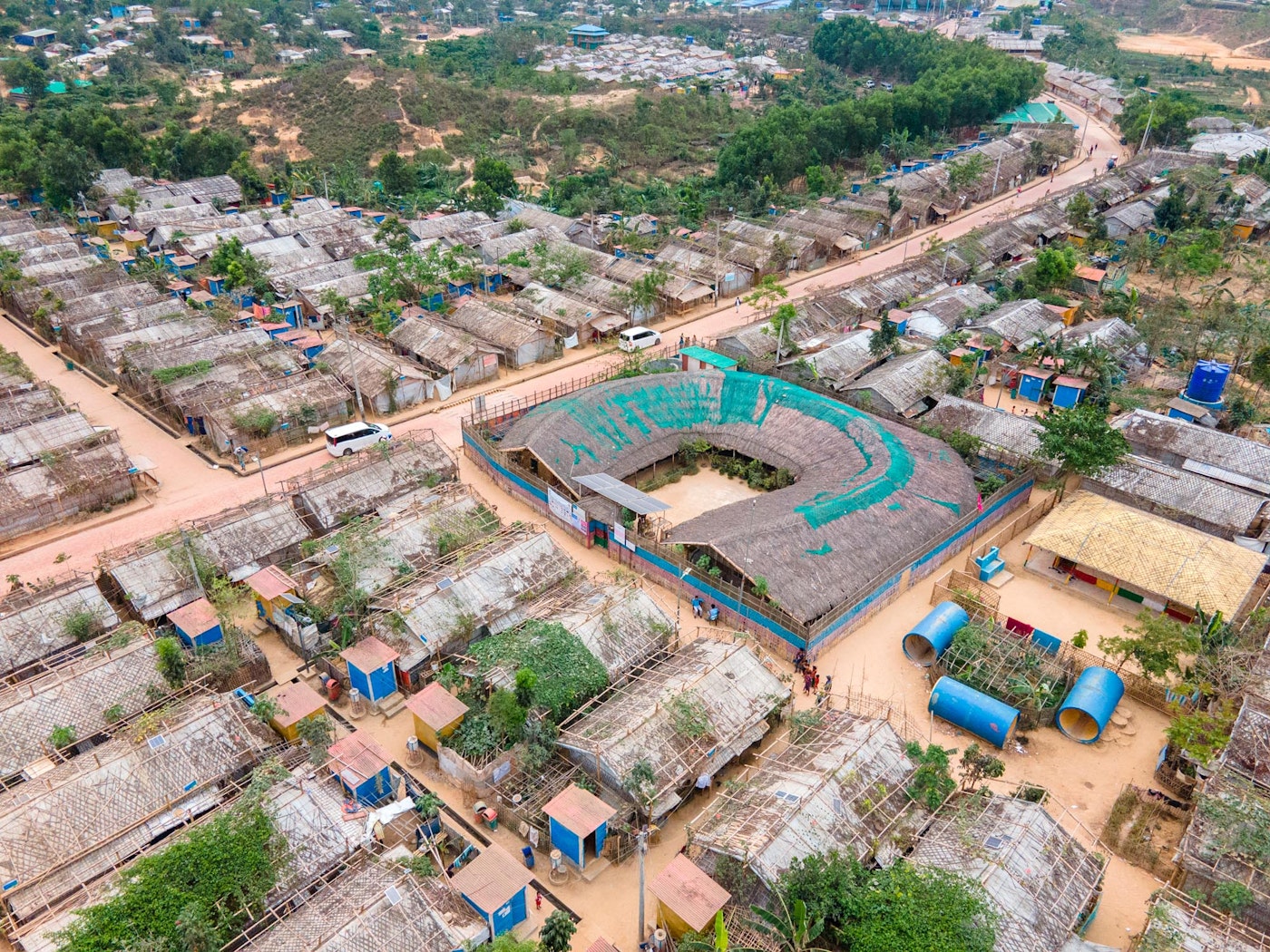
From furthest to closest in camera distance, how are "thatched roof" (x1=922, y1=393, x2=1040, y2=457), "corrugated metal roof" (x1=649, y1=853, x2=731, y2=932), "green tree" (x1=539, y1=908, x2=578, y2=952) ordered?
"thatched roof" (x1=922, y1=393, x2=1040, y2=457) < "corrugated metal roof" (x1=649, y1=853, x2=731, y2=932) < "green tree" (x1=539, y1=908, x2=578, y2=952)

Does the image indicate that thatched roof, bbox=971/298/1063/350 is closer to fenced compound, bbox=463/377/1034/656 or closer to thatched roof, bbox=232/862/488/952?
fenced compound, bbox=463/377/1034/656

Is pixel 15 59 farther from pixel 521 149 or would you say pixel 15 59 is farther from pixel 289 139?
pixel 521 149

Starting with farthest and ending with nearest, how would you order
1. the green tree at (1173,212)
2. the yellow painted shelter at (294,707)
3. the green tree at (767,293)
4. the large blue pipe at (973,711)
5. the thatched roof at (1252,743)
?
the green tree at (1173,212), the green tree at (767,293), the large blue pipe at (973,711), the yellow painted shelter at (294,707), the thatched roof at (1252,743)

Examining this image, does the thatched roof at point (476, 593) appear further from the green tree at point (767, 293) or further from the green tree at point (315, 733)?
the green tree at point (767, 293)

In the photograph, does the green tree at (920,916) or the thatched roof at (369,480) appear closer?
the green tree at (920,916)

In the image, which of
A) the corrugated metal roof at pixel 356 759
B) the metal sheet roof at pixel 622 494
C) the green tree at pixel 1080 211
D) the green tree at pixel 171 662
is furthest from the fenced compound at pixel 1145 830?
the green tree at pixel 1080 211

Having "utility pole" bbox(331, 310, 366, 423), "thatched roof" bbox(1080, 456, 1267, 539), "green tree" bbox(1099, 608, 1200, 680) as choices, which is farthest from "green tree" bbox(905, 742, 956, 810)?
"utility pole" bbox(331, 310, 366, 423)

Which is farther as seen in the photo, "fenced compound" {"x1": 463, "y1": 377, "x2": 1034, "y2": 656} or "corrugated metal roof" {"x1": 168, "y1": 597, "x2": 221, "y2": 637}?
"fenced compound" {"x1": 463, "y1": 377, "x2": 1034, "y2": 656}
